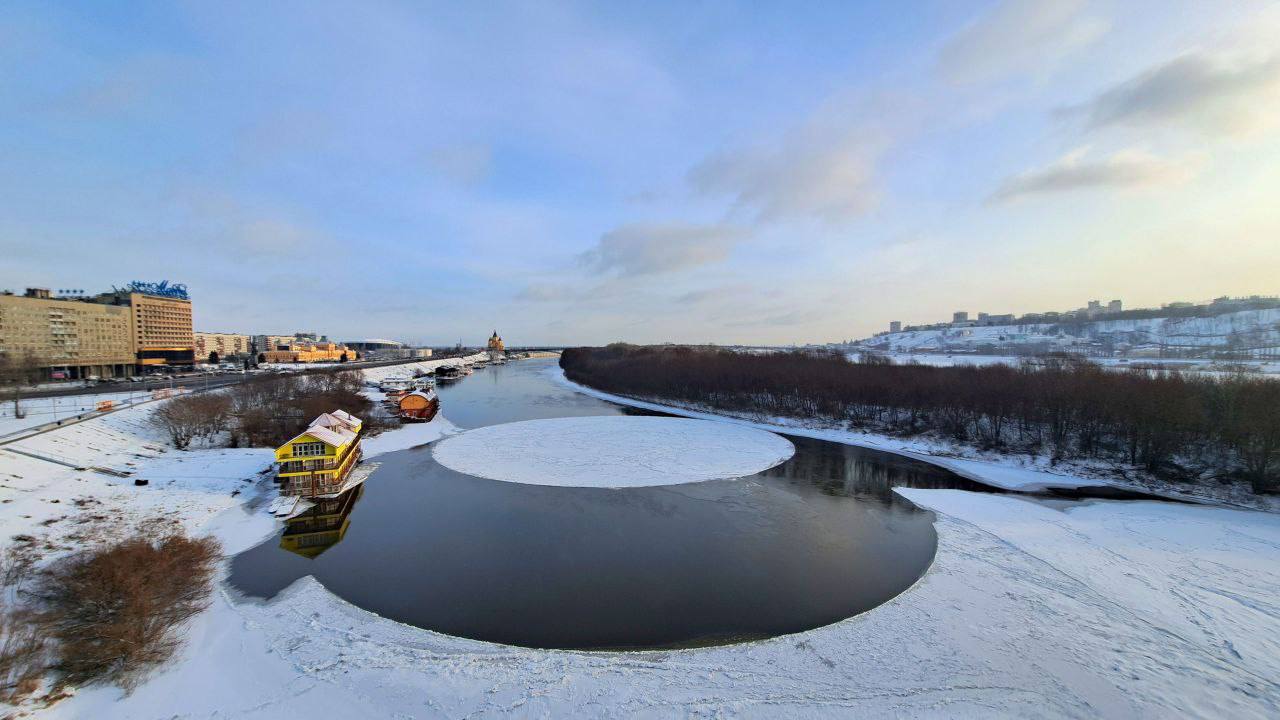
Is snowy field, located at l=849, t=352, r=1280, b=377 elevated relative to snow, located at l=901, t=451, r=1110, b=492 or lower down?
elevated

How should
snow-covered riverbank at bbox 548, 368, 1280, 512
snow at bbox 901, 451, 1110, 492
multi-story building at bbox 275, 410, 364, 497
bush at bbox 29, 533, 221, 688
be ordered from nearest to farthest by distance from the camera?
bush at bbox 29, 533, 221, 688, multi-story building at bbox 275, 410, 364, 497, snow-covered riverbank at bbox 548, 368, 1280, 512, snow at bbox 901, 451, 1110, 492

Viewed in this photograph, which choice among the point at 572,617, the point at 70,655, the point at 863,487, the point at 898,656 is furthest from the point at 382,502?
the point at 863,487

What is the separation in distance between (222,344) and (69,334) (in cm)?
10371

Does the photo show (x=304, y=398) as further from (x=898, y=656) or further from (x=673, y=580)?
(x=898, y=656)

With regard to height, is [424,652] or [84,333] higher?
[84,333]

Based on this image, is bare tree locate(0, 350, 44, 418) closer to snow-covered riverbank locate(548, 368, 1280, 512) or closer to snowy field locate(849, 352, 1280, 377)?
snow-covered riverbank locate(548, 368, 1280, 512)

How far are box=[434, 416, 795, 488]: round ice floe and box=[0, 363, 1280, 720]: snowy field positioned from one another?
1201 cm

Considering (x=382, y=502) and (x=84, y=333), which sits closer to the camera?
(x=382, y=502)

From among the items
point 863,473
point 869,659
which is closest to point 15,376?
point 869,659

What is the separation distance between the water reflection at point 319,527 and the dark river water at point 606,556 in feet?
0.31

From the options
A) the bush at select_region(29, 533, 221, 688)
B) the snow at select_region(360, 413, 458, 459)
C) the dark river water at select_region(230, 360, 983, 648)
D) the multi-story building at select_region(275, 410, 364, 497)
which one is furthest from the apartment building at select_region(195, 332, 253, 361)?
the bush at select_region(29, 533, 221, 688)

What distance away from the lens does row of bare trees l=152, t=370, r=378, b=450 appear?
27.5m

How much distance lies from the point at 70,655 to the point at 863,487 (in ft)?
89.7

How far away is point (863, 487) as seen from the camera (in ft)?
77.3
